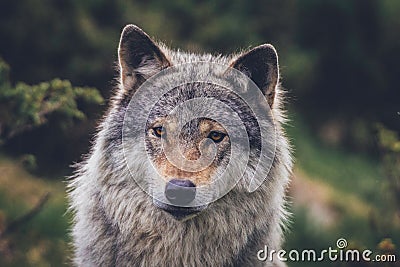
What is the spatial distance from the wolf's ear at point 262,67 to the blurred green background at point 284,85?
160 cm

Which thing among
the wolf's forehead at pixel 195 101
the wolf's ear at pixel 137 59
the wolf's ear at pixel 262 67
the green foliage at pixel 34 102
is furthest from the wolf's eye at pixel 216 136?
the green foliage at pixel 34 102

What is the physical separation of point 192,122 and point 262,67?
0.60m

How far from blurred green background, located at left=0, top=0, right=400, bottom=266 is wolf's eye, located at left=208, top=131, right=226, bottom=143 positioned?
1704 millimetres

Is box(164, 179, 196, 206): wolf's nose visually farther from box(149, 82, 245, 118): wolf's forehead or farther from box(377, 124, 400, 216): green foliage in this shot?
box(377, 124, 400, 216): green foliage

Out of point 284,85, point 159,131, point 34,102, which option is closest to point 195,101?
point 159,131

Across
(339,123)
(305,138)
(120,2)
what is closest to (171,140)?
(120,2)

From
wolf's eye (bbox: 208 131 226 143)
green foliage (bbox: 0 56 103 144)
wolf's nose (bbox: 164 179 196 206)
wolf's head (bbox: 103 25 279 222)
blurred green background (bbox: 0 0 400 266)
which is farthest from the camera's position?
blurred green background (bbox: 0 0 400 266)

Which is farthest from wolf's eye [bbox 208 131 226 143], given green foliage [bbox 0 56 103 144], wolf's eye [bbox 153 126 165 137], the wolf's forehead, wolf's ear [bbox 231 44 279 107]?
green foliage [bbox 0 56 103 144]

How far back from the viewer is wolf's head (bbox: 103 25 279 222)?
14.6 ft

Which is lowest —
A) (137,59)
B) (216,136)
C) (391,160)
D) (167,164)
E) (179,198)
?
(391,160)

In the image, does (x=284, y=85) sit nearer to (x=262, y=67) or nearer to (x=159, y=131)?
(x=262, y=67)

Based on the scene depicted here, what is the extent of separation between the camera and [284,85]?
35.5ft

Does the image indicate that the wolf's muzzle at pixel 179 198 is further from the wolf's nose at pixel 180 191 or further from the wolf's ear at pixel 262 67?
the wolf's ear at pixel 262 67

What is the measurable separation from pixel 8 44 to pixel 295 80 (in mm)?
4474
